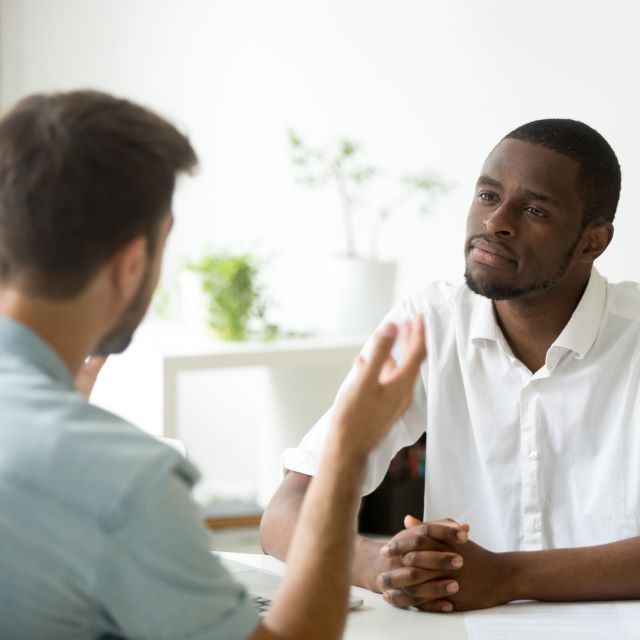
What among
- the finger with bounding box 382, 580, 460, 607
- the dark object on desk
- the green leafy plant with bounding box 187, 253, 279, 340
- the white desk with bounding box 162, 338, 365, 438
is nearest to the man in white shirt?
the finger with bounding box 382, 580, 460, 607

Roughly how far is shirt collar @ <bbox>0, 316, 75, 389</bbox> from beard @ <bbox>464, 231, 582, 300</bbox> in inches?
35.2

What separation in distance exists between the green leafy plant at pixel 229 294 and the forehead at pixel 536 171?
1412mm

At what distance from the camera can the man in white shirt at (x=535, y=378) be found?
1.68 metres

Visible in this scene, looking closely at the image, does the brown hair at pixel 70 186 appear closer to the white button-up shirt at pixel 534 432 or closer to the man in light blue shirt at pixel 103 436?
the man in light blue shirt at pixel 103 436

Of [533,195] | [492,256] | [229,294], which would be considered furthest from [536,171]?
[229,294]

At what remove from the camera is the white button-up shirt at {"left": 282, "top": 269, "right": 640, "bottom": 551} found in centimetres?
167

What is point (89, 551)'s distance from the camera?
82 centimetres

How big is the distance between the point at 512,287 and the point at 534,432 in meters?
0.22

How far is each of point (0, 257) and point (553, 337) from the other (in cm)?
102

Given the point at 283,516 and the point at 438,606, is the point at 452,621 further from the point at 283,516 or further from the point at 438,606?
the point at 283,516

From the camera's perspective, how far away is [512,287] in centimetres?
169

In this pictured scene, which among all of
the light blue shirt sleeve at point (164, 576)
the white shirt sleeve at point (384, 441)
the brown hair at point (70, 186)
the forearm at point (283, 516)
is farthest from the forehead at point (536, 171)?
the light blue shirt sleeve at point (164, 576)

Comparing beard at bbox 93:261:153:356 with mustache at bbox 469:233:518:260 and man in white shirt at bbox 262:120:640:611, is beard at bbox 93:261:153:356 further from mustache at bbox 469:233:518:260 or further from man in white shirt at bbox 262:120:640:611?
mustache at bbox 469:233:518:260

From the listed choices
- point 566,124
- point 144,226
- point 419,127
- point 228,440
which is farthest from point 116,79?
point 144,226
